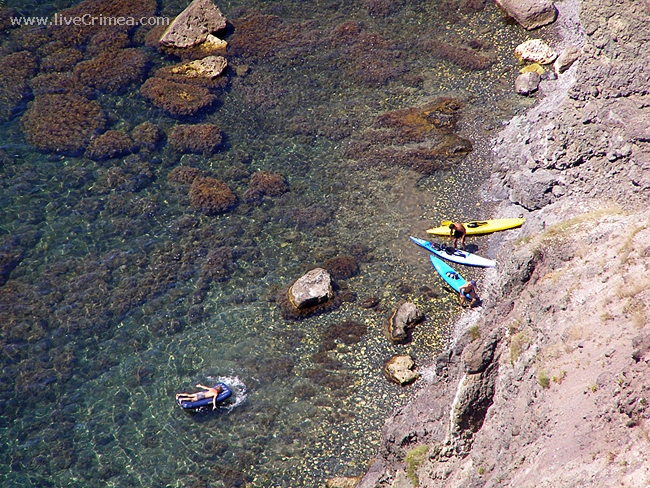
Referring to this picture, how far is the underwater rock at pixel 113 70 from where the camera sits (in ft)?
117

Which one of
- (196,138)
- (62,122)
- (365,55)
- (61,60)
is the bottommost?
(196,138)

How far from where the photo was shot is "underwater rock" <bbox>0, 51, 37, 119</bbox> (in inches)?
1353

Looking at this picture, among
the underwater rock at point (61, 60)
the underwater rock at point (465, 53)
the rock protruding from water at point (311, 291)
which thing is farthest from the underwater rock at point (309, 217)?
the underwater rock at point (61, 60)

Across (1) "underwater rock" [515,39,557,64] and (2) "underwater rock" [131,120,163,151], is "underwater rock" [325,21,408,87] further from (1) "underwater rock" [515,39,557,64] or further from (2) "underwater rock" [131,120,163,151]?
(2) "underwater rock" [131,120,163,151]

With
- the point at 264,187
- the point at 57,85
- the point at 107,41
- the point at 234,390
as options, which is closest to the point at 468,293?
the point at 234,390

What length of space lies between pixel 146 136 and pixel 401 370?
19.5 m

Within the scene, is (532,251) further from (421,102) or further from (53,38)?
(53,38)

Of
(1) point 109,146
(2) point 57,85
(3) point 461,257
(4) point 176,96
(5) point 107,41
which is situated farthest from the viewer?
(5) point 107,41

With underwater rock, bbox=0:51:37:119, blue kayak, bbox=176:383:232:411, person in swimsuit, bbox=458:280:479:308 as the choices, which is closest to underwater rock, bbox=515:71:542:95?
person in swimsuit, bbox=458:280:479:308

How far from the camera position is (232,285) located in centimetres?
2681

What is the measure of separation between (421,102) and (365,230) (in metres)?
10.4

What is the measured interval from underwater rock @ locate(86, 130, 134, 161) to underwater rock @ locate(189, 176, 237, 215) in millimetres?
4778

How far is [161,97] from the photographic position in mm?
34688

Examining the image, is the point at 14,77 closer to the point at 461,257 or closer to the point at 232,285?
the point at 232,285
